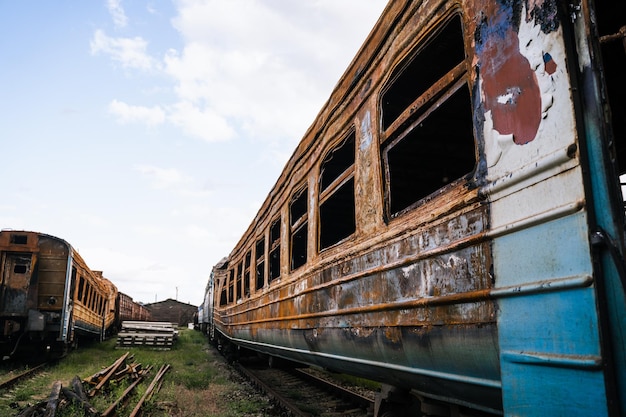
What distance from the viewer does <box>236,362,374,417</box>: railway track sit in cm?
584

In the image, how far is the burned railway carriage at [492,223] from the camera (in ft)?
4.87

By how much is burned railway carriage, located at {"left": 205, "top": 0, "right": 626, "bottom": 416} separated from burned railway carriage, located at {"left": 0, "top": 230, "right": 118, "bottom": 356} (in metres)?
9.37

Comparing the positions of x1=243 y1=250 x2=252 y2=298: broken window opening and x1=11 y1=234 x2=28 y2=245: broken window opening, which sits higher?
x1=11 y1=234 x2=28 y2=245: broken window opening

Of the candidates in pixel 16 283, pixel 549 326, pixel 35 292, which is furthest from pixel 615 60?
pixel 16 283

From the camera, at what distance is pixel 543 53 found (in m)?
1.73

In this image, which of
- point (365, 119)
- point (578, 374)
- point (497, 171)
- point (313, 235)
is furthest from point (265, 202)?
point (578, 374)

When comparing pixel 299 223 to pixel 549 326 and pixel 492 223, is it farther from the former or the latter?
pixel 549 326

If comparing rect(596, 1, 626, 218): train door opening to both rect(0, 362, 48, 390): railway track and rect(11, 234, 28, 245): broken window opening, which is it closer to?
rect(0, 362, 48, 390): railway track

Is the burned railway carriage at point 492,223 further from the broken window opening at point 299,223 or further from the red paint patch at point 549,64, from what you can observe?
the broken window opening at point 299,223

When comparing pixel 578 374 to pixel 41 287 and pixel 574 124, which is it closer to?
pixel 574 124

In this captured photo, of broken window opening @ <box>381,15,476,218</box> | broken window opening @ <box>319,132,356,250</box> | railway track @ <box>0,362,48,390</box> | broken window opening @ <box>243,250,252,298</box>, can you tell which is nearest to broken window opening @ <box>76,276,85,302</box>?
railway track @ <box>0,362,48,390</box>

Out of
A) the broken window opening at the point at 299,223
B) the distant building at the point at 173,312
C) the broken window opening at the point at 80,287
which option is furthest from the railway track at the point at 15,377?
the distant building at the point at 173,312

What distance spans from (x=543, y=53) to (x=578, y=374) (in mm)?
1147

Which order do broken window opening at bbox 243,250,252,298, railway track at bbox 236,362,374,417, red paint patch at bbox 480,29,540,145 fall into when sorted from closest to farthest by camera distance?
red paint patch at bbox 480,29,540,145 → railway track at bbox 236,362,374,417 → broken window opening at bbox 243,250,252,298
